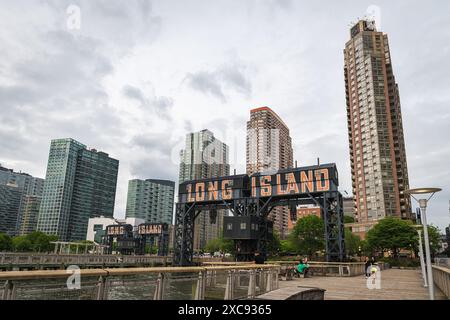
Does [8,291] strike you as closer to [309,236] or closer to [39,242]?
[309,236]

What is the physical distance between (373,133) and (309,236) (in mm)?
48936

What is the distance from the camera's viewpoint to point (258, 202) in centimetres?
4431

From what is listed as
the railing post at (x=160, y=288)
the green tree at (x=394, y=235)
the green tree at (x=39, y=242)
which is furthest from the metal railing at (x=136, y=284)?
the green tree at (x=39, y=242)

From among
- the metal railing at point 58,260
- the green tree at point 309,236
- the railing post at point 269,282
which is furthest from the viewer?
the green tree at point 309,236

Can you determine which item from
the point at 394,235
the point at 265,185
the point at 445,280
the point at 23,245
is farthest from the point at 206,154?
the point at 445,280

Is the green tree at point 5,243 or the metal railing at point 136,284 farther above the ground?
the metal railing at point 136,284

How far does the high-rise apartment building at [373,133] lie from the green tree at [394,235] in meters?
27.5

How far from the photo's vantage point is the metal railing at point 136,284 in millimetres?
5488

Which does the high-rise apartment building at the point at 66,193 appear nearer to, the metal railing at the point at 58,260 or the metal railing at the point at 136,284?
the metal railing at the point at 58,260

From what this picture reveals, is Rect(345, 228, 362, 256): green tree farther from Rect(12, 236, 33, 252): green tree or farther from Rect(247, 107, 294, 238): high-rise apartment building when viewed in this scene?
Rect(247, 107, 294, 238): high-rise apartment building

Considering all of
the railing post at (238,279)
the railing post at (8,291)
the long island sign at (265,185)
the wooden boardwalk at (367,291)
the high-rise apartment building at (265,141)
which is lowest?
the wooden boardwalk at (367,291)

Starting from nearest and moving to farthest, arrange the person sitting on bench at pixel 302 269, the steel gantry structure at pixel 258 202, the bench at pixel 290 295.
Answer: the bench at pixel 290 295 → the person sitting on bench at pixel 302 269 → the steel gantry structure at pixel 258 202
